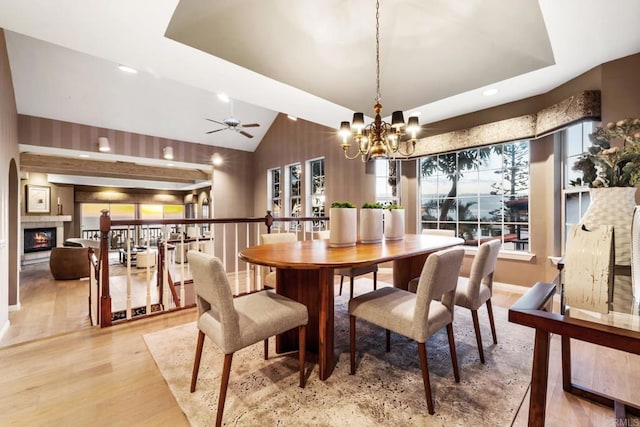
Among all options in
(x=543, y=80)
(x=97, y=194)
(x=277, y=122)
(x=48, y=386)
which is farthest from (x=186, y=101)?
(x=97, y=194)

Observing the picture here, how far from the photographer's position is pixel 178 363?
6.10 feet

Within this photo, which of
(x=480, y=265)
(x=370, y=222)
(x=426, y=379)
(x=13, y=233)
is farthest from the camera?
(x=13, y=233)

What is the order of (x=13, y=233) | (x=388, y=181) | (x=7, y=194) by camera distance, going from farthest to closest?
(x=388, y=181), (x=13, y=233), (x=7, y=194)

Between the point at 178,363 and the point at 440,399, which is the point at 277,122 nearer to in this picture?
the point at 178,363

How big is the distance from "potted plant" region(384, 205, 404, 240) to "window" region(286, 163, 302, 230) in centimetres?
387

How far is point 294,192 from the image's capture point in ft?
21.5

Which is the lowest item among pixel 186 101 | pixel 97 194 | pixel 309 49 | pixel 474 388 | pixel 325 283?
pixel 474 388

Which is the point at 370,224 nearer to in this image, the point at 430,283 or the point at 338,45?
the point at 430,283

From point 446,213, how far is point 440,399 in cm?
319

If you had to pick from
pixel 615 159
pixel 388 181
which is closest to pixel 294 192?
pixel 388 181

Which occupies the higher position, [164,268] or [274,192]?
[274,192]

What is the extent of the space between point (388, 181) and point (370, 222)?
2615 millimetres

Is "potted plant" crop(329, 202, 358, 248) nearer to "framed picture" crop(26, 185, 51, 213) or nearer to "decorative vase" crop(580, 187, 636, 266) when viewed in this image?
"decorative vase" crop(580, 187, 636, 266)

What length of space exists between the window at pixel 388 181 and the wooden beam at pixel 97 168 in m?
4.99
